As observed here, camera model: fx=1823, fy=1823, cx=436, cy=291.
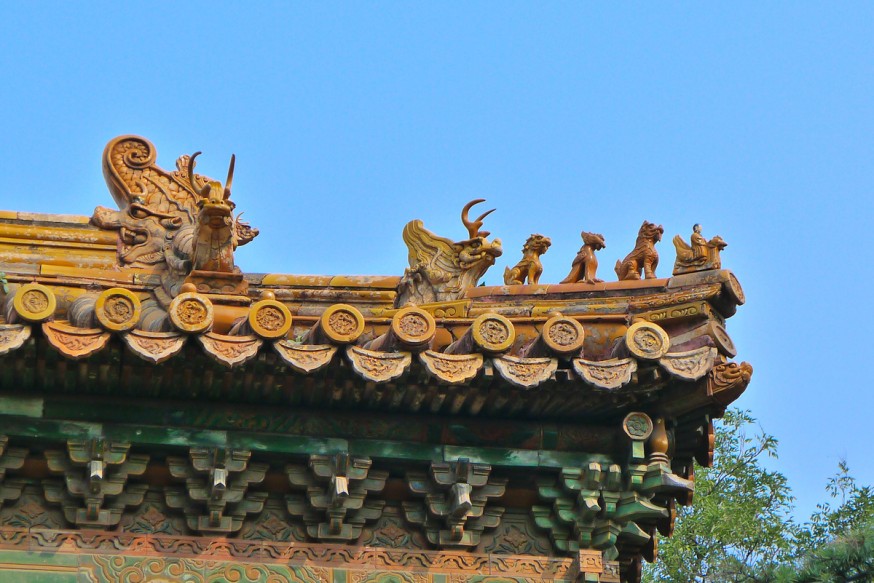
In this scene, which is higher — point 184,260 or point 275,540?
point 184,260

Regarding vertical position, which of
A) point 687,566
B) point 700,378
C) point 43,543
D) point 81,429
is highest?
point 687,566

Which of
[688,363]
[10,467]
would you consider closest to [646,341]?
[688,363]

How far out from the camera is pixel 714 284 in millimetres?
12266

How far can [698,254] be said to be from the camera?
12469mm

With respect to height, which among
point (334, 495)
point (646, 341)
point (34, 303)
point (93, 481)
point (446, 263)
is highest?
point (446, 263)

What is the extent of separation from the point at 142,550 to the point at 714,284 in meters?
4.18

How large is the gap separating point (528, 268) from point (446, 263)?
678mm

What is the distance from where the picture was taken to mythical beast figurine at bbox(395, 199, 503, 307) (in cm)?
1293

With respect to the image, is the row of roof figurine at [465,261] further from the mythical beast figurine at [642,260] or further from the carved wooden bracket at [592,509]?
the carved wooden bracket at [592,509]

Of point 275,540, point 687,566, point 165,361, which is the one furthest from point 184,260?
point 687,566

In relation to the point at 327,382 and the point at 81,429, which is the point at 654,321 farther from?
the point at 81,429

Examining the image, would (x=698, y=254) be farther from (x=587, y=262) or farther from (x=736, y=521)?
(x=736, y=521)

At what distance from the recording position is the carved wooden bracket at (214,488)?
11992mm

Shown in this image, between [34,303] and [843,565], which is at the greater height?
[843,565]
